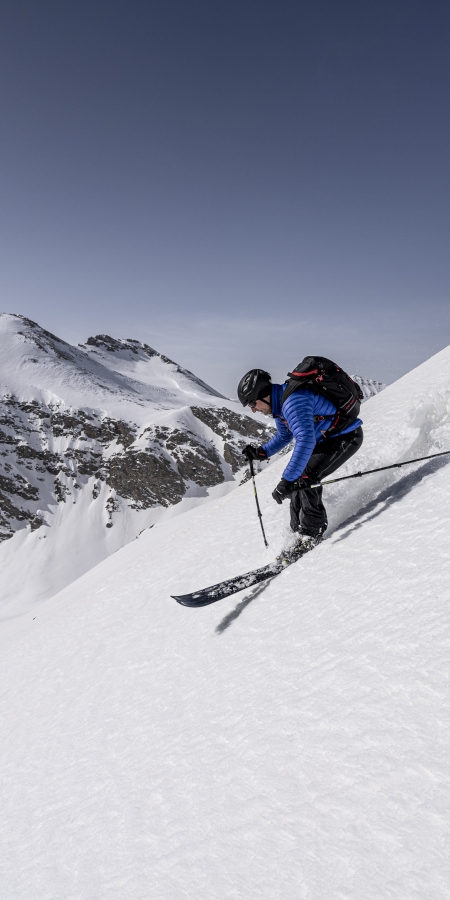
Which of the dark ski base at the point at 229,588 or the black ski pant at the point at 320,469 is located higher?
the black ski pant at the point at 320,469

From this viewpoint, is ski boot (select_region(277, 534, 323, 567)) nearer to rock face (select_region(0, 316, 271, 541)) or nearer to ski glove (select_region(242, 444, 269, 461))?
ski glove (select_region(242, 444, 269, 461))

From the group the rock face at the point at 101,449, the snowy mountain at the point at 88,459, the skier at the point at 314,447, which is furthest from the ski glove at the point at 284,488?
the rock face at the point at 101,449

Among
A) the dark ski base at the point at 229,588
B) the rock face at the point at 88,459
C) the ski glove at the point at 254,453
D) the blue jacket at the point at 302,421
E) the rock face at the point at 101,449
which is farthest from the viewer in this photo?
the rock face at the point at 101,449

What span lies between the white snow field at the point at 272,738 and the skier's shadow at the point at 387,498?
0.04 meters

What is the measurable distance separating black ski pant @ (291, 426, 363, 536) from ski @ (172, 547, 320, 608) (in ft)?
1.12

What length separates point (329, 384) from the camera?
5.25m

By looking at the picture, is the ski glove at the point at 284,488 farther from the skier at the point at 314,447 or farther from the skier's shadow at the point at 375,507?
the skier's shadow at the point at 375,507

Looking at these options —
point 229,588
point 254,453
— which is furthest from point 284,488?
point 229,588

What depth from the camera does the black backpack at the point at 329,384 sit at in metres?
5.12

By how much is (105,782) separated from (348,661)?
235 centimetres

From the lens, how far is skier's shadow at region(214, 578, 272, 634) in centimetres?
514

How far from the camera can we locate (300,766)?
2.74m

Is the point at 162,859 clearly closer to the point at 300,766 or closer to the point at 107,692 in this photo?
the point at 300,766

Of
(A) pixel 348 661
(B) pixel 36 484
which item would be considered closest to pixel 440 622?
(A) pixel 348 661
